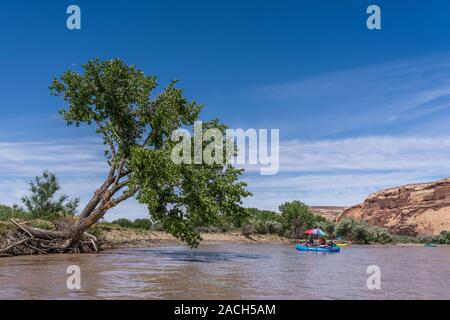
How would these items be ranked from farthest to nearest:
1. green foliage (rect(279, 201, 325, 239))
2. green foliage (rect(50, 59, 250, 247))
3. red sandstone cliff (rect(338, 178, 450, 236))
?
red sandstone cliff (rect(338, 178, 450, 236))
green foliage (rect(279, 201, 325, 239))
green foliage (rect(50, 59, 250, 247))

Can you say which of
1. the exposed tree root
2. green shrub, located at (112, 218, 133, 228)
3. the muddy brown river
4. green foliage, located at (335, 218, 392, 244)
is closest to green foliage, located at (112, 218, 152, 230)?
green shrub, located at (112, 218, 133, 228)

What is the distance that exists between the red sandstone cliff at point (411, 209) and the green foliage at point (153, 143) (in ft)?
297

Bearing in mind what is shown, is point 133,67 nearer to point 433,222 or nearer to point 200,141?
point 200,141

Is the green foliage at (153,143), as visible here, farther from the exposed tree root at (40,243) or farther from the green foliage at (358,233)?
the green foliage at (358,233)

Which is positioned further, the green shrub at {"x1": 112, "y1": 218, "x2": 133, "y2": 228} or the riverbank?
the green shrub at {"x1": 112, "y1": 218, "x2": 133, "y2": 228}

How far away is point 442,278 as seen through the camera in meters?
19.3

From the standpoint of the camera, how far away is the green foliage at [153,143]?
1046 inches

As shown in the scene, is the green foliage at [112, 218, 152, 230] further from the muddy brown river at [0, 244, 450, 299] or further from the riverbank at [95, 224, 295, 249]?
the muddy brown river at [0, 244, 450, 299]

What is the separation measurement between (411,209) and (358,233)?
4693 cm

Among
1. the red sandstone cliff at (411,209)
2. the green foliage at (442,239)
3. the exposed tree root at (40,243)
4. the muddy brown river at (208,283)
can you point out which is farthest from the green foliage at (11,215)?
the red sandstone cliff at (411,209)

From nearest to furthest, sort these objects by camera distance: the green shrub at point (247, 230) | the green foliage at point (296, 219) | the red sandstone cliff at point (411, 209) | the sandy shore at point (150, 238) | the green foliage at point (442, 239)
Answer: the sandy shore at point (150, 238)
the green shrub at point (247, 230)
the green foliage at point (296, 219)
the green foliage at point (442, 239)
the red sandstone cliff at point (411, 209)

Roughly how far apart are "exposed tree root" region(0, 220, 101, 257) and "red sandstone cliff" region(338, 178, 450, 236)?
92.6 meters

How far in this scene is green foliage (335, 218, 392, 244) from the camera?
239 ft
